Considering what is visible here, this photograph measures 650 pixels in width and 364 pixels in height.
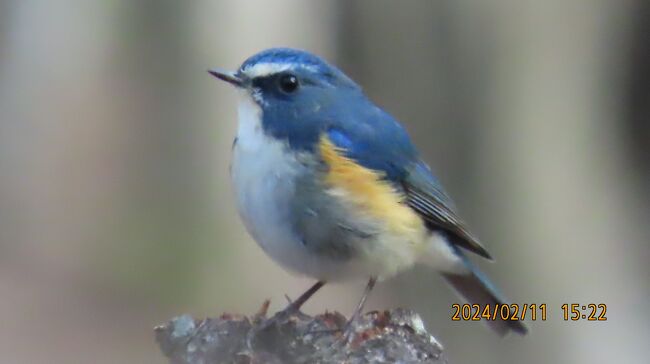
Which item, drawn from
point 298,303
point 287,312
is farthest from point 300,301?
point 287,312

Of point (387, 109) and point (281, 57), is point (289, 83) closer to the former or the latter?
point (281, 57)

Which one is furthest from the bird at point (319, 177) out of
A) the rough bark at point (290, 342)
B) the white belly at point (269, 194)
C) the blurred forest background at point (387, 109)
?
the blurred forest background at point (387, 109)

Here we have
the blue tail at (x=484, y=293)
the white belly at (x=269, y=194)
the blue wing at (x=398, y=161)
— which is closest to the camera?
the white belly at (x=269, y=194)

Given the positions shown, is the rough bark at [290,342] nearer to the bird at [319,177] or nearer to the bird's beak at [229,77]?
the bird at [319,177]

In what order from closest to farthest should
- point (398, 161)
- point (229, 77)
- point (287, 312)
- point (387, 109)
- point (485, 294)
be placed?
point (287, 312) < point (229, 77) < point (398, 161) < point (485, 294) < point (387, 109)

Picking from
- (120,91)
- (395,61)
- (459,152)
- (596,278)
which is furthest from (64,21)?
(596,278)
